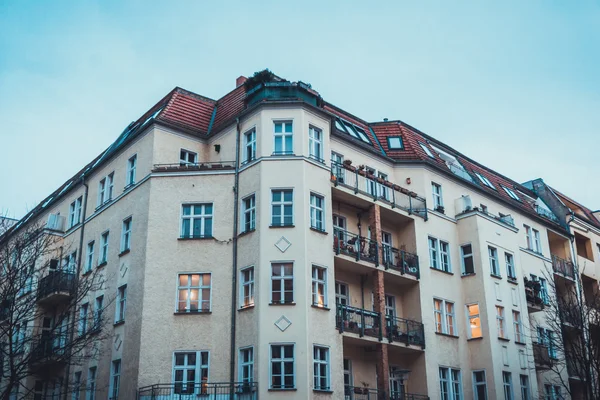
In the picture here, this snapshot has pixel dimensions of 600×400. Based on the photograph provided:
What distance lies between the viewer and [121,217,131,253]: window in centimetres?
2982

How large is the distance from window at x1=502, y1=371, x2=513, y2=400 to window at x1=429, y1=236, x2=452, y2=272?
18.3ft

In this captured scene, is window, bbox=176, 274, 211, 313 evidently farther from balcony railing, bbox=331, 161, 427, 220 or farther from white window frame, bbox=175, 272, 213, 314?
balcony railing, bbox=331, 161, 427, 220

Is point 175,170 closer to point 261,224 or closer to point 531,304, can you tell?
point 261,224

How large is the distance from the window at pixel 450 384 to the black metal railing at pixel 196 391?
10513 mm

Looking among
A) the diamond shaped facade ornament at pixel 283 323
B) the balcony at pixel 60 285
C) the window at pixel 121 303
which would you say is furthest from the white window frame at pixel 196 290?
the balcony at pixel 60 285

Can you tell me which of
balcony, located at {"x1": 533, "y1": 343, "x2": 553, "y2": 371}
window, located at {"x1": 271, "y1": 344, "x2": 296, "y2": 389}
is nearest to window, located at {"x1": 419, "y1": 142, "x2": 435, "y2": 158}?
balcony, located at {"x1": 533, "y1": 343, "x2": 553, "y2": 371}

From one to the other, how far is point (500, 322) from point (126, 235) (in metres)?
18.5

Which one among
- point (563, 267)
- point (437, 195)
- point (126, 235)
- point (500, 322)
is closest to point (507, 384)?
point (500, 322)

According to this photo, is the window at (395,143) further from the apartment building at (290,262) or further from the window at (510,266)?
the window at (510,266)

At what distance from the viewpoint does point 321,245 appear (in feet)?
89.9

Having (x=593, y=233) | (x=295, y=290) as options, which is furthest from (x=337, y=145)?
(x=593, y=233)

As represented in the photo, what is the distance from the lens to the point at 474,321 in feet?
Result: 110

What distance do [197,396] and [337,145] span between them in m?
13.2

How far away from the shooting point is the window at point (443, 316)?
3231 cm
